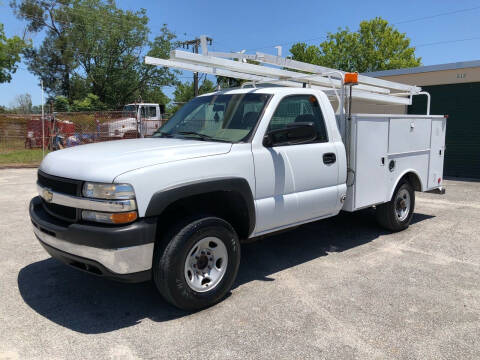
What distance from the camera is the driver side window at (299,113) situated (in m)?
4.23

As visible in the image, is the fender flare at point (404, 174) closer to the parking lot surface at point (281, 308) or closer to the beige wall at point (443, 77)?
the parking lot surface at point (281, 308)

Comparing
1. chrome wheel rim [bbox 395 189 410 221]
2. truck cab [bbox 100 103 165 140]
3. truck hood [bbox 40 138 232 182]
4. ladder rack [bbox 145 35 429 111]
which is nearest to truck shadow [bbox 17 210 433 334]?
chrome wheel rim [bbox 395 189 410 221]

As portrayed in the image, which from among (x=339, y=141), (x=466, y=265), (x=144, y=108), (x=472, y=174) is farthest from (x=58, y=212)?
(x=144, y=108)

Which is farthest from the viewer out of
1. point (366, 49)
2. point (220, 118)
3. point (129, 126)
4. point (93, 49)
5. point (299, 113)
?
point (366, 49)

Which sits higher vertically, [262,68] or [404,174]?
[262,68]

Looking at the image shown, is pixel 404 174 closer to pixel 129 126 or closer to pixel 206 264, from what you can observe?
pixel 206 264

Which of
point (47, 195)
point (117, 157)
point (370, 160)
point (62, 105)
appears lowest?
point (47, 195)

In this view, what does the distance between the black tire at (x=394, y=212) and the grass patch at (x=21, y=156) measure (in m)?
14.1

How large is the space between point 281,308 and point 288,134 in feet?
5.42

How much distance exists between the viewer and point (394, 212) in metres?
5.94

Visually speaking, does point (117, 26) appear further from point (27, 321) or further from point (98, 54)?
point (27, 321)

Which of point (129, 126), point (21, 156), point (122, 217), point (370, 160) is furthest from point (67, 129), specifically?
point (122, 217)

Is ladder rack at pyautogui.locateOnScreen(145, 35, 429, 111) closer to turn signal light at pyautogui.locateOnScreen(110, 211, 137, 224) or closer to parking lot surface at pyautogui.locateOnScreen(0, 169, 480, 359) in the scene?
turn signal light at pyautogui.locateOnScreen(110, 211, 137, 224)

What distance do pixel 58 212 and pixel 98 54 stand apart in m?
39.5
